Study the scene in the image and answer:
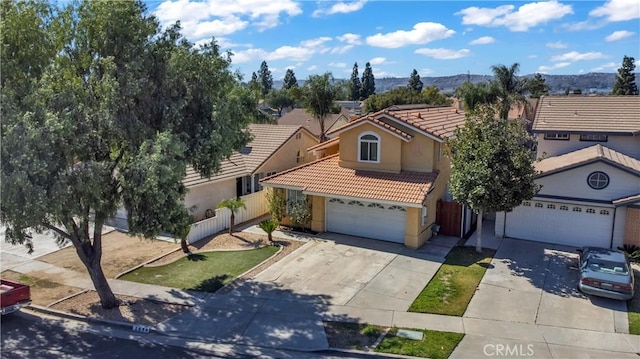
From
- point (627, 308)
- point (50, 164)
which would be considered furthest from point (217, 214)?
point (627, 308)

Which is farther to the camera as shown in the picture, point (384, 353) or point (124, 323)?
point (124, 323)

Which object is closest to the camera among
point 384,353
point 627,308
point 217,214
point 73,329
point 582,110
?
point 384,353

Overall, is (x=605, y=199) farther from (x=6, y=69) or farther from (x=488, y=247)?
(x=6, y=69)

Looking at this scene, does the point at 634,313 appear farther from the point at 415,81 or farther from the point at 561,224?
the point at 415,81

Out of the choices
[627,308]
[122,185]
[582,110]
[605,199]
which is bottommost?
[627,308]

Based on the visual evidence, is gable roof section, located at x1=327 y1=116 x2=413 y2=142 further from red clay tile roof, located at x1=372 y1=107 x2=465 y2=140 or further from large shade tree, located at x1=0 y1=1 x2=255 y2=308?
large shade tree, located at x1=0 y1=1 x2=255 y2=308

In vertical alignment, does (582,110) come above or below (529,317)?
above

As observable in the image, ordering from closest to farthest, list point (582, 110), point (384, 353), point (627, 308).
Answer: point (384, 353) < point (627, 308) < point (582, 110)

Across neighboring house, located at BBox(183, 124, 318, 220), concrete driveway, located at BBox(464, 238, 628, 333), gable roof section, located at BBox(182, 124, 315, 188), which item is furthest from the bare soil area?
concrete driveway, located at BBox(464, 238, 628, 333)
